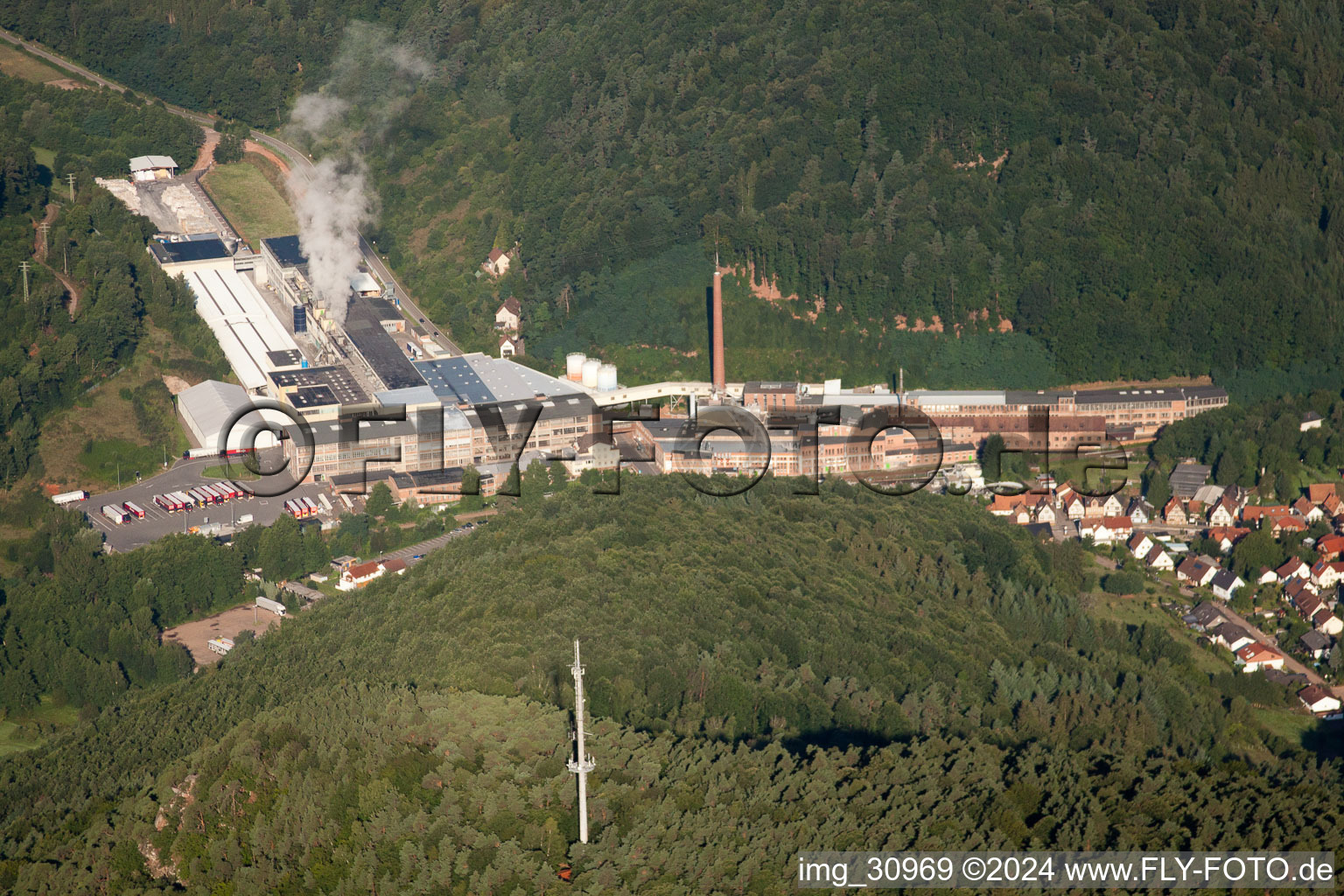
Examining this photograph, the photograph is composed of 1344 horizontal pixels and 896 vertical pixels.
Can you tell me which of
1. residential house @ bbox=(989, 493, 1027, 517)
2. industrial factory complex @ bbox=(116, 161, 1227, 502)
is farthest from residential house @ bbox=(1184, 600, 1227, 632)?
industrial factory complex @ bbox=(116, 161, 1227, 502)

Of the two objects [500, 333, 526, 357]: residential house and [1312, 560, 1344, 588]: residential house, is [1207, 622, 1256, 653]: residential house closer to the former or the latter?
[1312, 560, 1344, 588]: residential house

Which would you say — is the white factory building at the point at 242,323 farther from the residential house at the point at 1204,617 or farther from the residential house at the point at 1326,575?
the residential house at the point at 1326,575

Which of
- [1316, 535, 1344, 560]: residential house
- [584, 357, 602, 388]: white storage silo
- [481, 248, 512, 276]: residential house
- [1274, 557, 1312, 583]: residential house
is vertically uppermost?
[481, 248, 512, 276]: residential house

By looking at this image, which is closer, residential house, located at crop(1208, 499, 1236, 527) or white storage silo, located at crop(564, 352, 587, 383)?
residential house, located at crop(1208, 499, 1236, 527)

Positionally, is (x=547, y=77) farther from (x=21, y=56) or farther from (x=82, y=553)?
(x=82, y=553)

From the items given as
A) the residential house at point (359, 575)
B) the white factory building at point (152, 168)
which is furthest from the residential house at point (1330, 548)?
the white factory building at point (152, 168)

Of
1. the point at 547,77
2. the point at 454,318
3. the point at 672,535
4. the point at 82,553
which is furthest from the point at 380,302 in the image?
the point at 672,535
